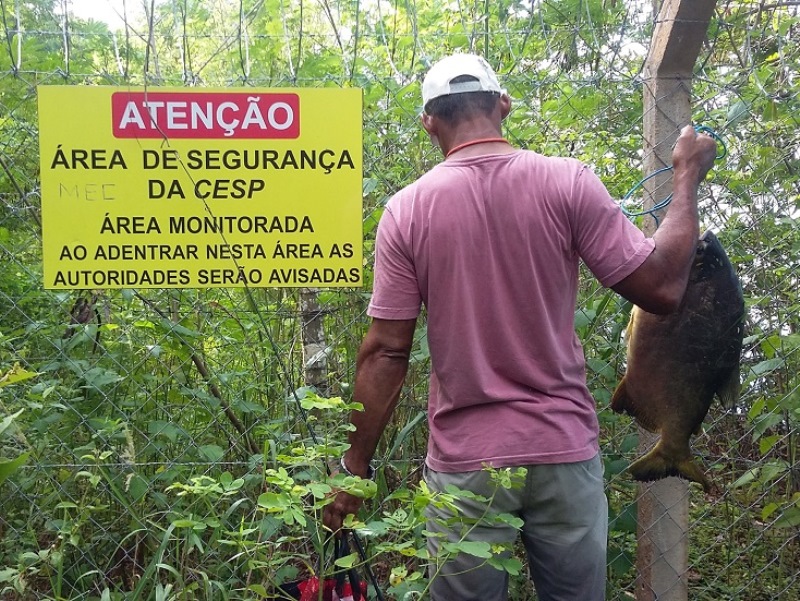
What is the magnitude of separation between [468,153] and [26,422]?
1954 millimetres

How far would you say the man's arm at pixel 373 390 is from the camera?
213cm

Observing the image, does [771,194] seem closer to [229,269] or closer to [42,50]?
[229,269]

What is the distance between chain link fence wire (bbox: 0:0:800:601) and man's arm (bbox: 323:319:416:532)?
1.12 ft

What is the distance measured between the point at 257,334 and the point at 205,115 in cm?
89

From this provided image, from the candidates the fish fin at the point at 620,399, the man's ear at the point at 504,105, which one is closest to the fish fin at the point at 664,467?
the fish fin at the point at 620,399

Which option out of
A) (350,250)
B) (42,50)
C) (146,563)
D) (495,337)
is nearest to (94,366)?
(146,563)

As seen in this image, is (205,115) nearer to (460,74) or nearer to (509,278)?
(460,74)

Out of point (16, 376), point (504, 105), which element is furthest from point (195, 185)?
point (504, 105)

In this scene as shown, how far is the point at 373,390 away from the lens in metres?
2.17

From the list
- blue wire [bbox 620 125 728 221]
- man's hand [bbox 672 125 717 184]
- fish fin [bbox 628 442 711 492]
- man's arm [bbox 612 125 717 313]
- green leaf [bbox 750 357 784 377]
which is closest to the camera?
man's arm [bbox 612 125 717 313]

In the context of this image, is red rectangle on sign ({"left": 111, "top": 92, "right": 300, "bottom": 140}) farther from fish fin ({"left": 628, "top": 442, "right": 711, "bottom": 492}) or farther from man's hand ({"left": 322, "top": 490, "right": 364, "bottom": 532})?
fish fin ({"left": 628, "top": 442, "right": 711, "bottom": 492})

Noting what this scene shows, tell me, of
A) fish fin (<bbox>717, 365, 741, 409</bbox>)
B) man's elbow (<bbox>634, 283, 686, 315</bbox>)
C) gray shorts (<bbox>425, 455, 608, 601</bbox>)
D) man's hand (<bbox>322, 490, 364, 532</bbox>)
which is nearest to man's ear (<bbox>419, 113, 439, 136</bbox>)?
man's elbow (<bbox>634, 283, 686, 315</bbox>)

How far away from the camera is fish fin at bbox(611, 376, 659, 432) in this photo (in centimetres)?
236

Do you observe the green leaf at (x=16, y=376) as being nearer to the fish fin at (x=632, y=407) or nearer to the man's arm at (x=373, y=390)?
the man's arm at (x=373, y=390)
